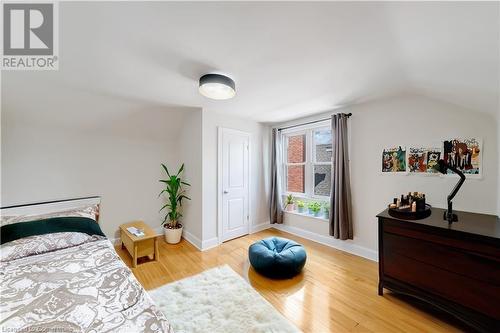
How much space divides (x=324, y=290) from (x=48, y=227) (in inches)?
115

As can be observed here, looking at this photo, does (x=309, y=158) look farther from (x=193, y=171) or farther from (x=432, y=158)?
(x=193, y=171)

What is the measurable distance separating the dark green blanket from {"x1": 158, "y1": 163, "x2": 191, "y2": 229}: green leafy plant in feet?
4.27

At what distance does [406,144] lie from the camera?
249 centimetres

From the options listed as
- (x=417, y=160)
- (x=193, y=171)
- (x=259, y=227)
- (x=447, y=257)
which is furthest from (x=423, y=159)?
(x=193, y=171)

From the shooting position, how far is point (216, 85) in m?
1.90

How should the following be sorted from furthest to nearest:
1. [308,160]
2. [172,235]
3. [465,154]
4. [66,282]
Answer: [308,160] → [172,235] → [465,154] → [66,282]

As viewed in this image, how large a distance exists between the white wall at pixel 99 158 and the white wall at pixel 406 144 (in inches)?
102

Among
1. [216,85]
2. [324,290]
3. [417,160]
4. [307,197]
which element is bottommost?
[324,290]

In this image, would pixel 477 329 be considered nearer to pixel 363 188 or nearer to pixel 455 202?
pixel 455 202

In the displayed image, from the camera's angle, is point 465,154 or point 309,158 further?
point 309,158

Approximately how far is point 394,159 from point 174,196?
3432mm

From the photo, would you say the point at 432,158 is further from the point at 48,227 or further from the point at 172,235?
the point at 48,227

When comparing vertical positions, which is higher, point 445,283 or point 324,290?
point 445,283

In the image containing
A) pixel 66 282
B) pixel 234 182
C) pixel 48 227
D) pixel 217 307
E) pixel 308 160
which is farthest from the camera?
pixel 308 160
